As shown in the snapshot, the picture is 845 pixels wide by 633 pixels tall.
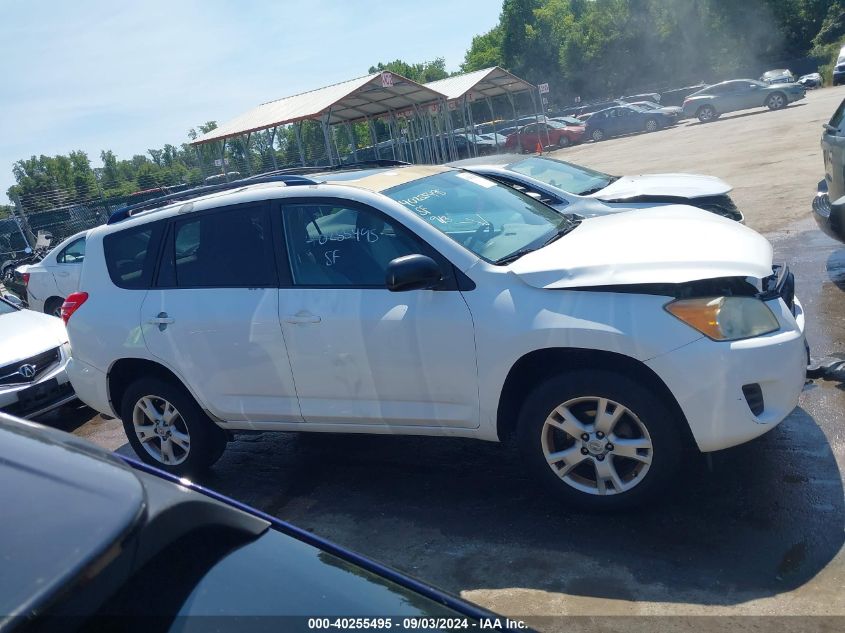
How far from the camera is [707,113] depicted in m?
32.6

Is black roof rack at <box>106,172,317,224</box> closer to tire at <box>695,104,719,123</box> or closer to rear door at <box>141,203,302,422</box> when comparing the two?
rear door at <box>141,203,302,422</box>

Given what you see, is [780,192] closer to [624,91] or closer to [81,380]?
[81,380]

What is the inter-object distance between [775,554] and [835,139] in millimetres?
5185

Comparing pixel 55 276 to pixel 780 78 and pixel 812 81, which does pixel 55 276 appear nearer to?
pixel 780 78

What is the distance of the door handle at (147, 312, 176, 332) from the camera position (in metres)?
4.86

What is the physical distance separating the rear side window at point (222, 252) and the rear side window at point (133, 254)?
5.2 inches

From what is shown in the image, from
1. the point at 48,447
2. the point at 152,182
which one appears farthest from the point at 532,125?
the point at 48,447

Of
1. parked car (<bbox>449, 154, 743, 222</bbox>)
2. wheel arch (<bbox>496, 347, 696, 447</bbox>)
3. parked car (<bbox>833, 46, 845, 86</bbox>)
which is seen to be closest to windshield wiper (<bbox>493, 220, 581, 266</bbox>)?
wheel arch (<bbox>496, 347, 696, 447</bbox>)

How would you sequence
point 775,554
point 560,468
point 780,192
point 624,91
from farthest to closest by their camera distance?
point 624,91 → point 780,192 → point 560,468 → point 775,554

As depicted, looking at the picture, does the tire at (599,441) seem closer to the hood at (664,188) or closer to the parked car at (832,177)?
the parked car at (832,177)

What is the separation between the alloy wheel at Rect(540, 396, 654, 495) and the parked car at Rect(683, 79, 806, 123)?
101ft

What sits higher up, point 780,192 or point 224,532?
point 224,532

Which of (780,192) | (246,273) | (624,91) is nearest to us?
(246,273)

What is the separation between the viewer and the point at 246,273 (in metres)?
4.67
